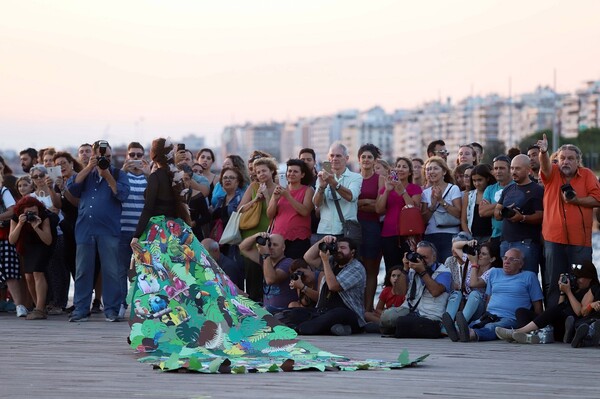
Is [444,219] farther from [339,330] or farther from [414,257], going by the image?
[339,330]

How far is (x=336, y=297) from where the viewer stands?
12453mm

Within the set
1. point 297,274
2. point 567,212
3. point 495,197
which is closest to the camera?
point 567,212

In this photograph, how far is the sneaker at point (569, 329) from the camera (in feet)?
36.9

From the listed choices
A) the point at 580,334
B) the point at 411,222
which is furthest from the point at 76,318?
the point at 580,334

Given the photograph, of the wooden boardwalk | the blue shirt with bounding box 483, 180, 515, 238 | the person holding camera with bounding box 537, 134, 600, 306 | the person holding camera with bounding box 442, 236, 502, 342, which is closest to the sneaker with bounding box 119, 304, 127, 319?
the wooden boardwalk

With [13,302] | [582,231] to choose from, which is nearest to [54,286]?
[13,302]

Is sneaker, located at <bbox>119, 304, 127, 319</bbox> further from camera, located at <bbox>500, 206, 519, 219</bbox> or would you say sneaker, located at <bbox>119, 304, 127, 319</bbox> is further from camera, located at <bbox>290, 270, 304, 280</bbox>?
camera, located at <bbox>500, 206, 519, 219</bbox>

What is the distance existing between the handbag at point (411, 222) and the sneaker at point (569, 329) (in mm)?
2222

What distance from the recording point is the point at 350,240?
12516 mm

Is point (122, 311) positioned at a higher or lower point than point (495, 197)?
lower

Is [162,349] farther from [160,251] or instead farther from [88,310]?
[88,310]

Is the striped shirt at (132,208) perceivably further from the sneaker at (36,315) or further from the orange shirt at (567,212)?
the orange shirt at (567,212)

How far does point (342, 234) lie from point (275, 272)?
2.56 ft

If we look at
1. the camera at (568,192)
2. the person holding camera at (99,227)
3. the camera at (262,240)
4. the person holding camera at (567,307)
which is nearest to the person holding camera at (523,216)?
the camera at (568,192)
